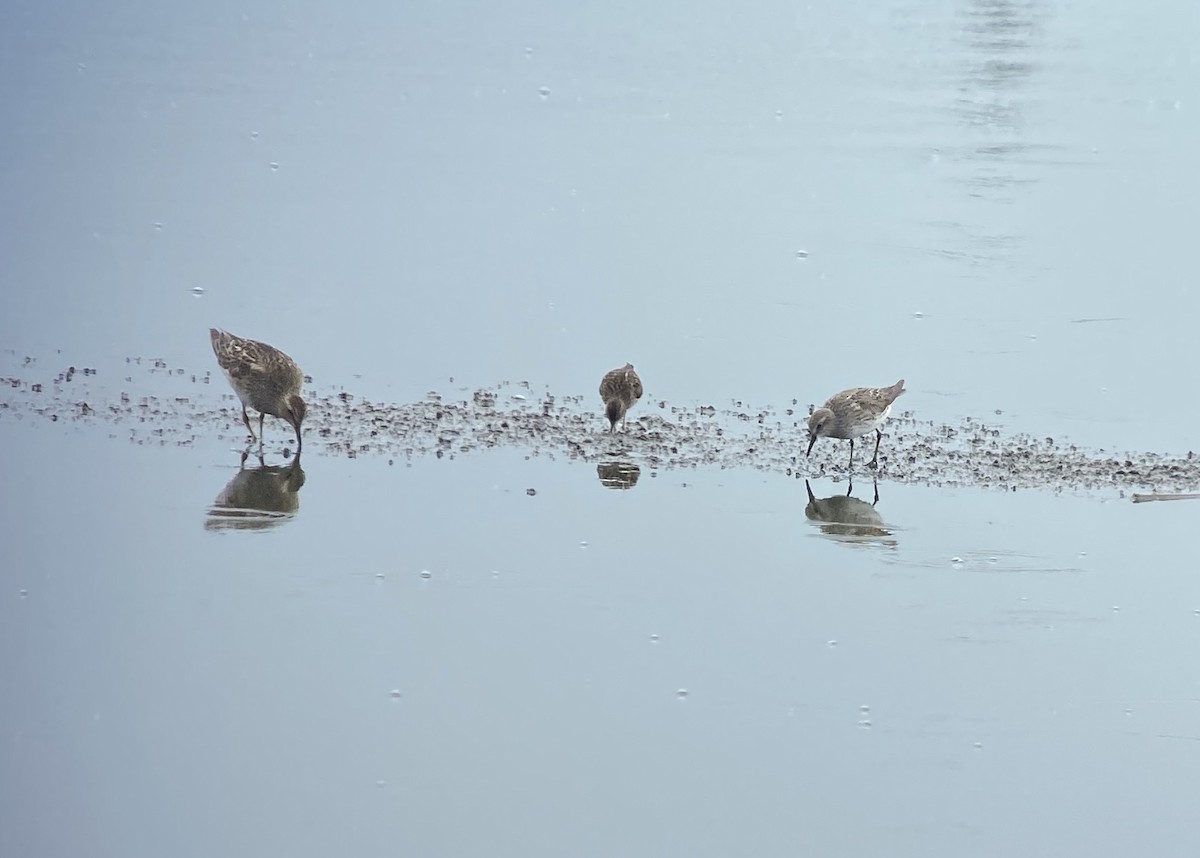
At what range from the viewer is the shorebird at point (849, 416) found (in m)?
9.19

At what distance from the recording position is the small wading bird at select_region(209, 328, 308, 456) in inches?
354

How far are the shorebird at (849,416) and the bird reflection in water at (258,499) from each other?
2.78 meters

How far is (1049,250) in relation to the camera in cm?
1339

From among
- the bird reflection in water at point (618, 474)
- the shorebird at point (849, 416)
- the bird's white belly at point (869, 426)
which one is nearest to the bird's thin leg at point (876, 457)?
the shorebird at point (849, 416)

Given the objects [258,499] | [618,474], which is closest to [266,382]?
[258,499]

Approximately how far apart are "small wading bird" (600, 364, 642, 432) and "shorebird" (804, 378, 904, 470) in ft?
3.42

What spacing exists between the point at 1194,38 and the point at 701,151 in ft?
31.2

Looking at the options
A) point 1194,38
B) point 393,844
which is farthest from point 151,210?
point 1194,38

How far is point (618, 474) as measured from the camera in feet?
29.5

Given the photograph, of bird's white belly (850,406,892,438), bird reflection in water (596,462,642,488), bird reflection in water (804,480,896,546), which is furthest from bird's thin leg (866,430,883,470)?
bird reflection in water (596,462,642,488)

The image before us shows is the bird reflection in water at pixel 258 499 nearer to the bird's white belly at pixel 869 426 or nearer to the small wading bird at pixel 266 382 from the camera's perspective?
the small wading bird at pixel 266 382

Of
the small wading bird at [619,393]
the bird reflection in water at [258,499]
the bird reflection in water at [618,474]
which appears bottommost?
the bird reflection in water at [258,499]

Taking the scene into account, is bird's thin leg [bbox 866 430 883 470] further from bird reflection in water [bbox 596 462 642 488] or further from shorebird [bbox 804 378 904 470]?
bird reflection in water [bbox 596 462 642 488]

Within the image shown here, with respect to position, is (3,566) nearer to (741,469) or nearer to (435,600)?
(435,600)
